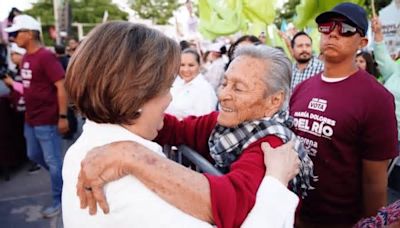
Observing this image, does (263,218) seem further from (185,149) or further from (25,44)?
(25,44)

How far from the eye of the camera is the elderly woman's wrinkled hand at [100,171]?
3.09 ft

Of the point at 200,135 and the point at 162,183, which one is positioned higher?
the point at 162,183

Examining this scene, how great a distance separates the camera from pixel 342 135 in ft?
6.06

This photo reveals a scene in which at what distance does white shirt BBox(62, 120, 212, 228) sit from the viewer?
910 millimetres

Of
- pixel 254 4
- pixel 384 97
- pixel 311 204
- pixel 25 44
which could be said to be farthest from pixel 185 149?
pixel 254 4

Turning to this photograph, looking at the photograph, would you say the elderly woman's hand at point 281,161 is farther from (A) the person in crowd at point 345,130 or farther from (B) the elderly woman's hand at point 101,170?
(A) the person in crowd at point 345,130

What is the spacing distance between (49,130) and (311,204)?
9.08 feet

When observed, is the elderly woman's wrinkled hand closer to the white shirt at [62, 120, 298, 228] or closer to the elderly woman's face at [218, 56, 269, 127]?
the white shirt at [62, 120, 298, 228]

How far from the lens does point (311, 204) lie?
203cm

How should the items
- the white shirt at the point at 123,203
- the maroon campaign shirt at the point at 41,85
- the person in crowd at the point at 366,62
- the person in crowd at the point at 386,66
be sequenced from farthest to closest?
the person in crowd at the point at 366,62 → the maroon campaign shirt at the point at 41,85 → the person in crowd at the point at 386,66 → the white shirt at the point at 123,203

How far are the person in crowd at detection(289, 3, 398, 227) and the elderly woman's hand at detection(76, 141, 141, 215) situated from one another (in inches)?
47.3

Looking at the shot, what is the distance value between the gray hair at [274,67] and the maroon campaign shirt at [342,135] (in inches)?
22.4

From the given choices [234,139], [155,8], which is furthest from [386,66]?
[155,8]

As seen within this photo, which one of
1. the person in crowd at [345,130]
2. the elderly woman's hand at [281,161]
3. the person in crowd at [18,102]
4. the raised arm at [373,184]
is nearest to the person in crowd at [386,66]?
the person in crowd at [345,130]
